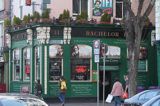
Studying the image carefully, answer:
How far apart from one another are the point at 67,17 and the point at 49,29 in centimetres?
149

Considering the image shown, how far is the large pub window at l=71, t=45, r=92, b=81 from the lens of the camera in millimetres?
35875

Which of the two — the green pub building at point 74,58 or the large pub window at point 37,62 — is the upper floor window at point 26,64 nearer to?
the green pub building at point 74,58

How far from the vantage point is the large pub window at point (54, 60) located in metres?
35.4

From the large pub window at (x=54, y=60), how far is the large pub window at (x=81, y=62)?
94cm

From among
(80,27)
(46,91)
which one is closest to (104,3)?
(80,27)

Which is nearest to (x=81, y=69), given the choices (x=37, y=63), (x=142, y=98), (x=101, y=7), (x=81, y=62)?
(x=81, y=62)

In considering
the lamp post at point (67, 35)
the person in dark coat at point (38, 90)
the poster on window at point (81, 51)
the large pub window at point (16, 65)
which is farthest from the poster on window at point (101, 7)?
the person in dark coat at point (38, 90)

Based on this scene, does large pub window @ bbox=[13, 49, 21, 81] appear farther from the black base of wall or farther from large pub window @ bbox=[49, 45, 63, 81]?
the black base of wall

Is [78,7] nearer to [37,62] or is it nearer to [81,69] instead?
[81,69]

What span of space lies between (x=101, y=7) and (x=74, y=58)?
4586 millimetres

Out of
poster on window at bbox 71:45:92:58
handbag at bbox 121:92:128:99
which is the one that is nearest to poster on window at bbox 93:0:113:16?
poster on window at bbox 71:45:92:58

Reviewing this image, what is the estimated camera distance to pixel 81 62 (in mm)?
36125

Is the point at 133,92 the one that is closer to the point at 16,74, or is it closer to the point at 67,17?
the point at 67,17

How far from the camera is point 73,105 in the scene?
33.1 metres
